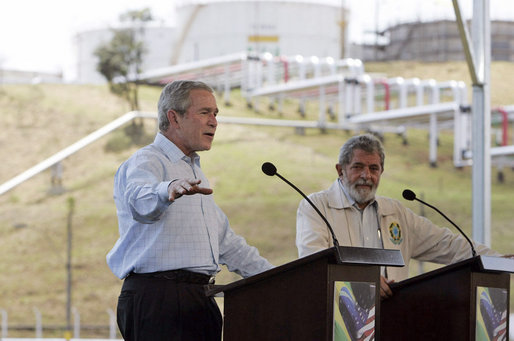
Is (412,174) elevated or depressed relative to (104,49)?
depressed

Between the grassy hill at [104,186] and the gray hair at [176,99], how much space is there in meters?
15.8

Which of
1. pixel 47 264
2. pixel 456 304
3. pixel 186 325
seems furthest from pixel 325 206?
pixel 47 264

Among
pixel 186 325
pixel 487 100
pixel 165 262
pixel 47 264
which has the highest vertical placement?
pixel 487 100

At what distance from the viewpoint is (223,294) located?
10.7 feet

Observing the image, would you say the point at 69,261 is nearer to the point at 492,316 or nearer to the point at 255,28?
the point at 255,28

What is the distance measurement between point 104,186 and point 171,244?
20933 millimetres

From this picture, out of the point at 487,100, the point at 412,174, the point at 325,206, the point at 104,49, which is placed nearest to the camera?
the point at 325,206

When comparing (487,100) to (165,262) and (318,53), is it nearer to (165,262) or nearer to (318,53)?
(165,262)

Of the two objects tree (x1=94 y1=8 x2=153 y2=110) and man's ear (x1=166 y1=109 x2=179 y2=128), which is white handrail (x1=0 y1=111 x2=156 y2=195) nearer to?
tree (x1=94 y1=8 x2=153 y2=110)

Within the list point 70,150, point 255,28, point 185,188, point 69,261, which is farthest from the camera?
point 255,28

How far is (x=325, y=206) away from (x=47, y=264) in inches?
720

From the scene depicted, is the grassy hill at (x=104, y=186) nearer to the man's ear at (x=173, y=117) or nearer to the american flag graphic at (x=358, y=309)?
the man's ear at (x=173, y=117)

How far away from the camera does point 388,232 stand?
418 cm

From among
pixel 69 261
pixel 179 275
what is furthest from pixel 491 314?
pixel 69 261
